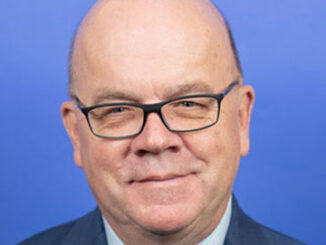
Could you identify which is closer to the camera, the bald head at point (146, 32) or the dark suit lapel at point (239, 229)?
the bald head at point (146, 32)

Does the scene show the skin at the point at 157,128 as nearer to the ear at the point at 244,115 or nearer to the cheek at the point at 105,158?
the cheek at the point at 105,158

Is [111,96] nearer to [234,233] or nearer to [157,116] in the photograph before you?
[157,116]

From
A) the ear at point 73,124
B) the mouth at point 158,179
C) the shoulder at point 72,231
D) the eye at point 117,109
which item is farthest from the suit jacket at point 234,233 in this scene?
the eye at point 117,109

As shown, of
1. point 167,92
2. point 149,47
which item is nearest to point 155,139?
point 167,92

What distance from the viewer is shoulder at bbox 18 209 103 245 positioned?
2.01m

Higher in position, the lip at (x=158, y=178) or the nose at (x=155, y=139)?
the nose at (x=155, y=139)

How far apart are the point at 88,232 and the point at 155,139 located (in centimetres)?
59

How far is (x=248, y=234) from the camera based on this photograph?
1.93 meters

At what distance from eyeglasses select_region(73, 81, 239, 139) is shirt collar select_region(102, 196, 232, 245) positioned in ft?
1.20

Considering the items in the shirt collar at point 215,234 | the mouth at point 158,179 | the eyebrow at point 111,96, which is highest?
the eyebrow at point 111,96

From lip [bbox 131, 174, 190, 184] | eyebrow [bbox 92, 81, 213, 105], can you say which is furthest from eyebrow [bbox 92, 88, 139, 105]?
lip [bbox 131, 174, 190, 184]

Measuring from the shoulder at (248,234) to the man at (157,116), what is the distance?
103 mm

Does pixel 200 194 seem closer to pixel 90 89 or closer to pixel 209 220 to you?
pixel 209 220

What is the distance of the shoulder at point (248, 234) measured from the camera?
1.90 meters
